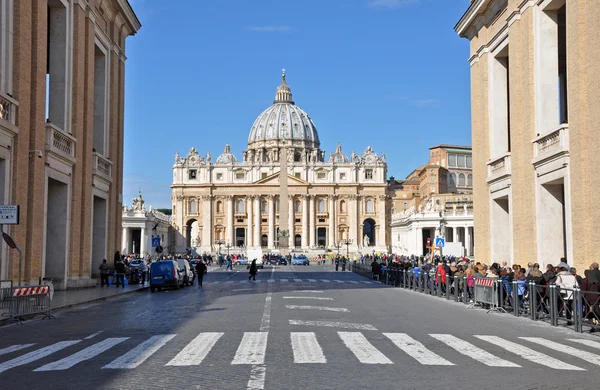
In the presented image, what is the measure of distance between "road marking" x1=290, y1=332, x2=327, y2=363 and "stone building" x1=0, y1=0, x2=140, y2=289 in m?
11.0

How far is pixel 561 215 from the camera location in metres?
24.2

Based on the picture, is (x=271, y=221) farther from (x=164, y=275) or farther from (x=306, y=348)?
(x=306, y=348)

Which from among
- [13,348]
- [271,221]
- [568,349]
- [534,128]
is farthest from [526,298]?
[271,221]

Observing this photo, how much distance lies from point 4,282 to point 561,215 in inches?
640

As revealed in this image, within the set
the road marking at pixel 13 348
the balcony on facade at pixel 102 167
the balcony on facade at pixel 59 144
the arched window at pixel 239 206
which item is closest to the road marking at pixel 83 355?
the road marking at pixel 13 348

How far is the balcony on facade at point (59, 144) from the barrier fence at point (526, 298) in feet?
43.9

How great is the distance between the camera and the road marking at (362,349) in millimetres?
10336

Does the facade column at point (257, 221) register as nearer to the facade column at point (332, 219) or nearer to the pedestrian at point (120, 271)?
the facade column at point (332, 219)

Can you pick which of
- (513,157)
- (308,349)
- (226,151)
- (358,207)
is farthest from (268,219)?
(308,349)

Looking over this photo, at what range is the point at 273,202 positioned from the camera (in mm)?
148875

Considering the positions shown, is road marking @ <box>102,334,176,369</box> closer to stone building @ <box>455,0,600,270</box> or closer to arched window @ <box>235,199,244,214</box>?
stone building @ <box>455,0,600,270</box>

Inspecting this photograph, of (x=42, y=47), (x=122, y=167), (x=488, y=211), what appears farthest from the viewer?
(x=122, y=167)

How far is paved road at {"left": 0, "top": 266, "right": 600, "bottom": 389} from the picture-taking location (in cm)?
880

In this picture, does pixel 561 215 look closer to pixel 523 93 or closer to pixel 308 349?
pixel 523 93
